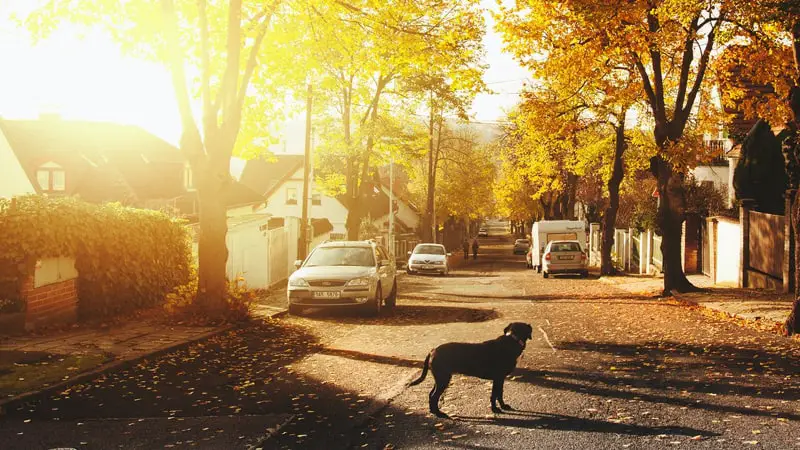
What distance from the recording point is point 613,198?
110ft

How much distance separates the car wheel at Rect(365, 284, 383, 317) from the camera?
16.9 meters

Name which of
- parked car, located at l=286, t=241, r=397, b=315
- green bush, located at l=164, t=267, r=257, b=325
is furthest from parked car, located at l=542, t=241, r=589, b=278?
green bush, located at l=164, t=267, r=257, b=325

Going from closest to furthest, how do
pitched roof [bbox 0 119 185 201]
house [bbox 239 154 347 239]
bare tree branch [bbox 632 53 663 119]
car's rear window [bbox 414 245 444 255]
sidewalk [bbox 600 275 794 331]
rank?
sidewalk [bbox 600 275 794 331], bare tree branch [bbox 632 53 663 119], car's rear window [bbox 414 245 444 255], pitched roof [bbox 0 119 185 201], house [bbox 239 154 347 239]

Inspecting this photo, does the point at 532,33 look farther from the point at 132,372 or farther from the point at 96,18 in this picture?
the point at 132,372

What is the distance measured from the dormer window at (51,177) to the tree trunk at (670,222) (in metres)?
37.5

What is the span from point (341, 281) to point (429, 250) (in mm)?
24253

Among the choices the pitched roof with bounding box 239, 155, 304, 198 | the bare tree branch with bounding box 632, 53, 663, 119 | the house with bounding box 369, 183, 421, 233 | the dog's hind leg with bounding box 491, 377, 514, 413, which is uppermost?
the pitched roof with bounding box 239, 155, 304, 198

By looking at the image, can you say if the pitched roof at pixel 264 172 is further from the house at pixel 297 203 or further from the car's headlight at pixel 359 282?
the car's headlight at pixel 359 282

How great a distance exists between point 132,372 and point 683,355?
285 inches

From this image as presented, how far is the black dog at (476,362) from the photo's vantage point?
6.92 m

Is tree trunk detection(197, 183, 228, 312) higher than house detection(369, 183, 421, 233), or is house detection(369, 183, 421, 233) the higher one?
house detection(369, 183, 421, 233)

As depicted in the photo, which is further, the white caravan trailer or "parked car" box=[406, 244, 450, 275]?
the white caravan trailer

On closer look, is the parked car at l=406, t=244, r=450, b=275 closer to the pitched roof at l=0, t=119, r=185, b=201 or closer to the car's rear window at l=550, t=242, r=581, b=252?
the car's rear window at l=550, t=242, r=581, b=252

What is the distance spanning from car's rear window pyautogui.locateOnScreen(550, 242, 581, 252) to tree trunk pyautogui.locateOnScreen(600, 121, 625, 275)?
3.90 ft
